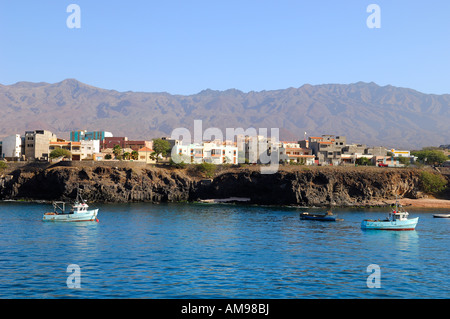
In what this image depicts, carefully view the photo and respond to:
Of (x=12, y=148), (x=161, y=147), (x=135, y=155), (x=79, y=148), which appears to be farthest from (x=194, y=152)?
(x=12, y=148)

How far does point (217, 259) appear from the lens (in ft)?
Result: 153

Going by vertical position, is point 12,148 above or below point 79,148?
below

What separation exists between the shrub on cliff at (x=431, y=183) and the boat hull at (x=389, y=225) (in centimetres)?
5783

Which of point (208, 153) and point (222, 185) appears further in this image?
point (208, 153)

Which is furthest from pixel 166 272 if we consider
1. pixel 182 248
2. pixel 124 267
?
pixel 182 248

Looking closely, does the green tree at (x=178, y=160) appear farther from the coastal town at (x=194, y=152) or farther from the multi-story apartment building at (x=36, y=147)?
the multi-story apartment building at (x=36, y=147)

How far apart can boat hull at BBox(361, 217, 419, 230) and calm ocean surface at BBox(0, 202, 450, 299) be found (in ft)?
7.18

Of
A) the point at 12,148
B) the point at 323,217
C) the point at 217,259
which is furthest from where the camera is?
the point at 12,148

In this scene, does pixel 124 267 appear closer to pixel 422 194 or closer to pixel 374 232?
pixel 374 232

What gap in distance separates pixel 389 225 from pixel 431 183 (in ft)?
196

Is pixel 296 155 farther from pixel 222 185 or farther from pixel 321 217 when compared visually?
pixel 321 217

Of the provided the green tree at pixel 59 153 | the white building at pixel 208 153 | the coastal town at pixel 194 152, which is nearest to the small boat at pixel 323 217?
the coastal town at pixel 194 152

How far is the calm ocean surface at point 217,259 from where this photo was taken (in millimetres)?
34562
